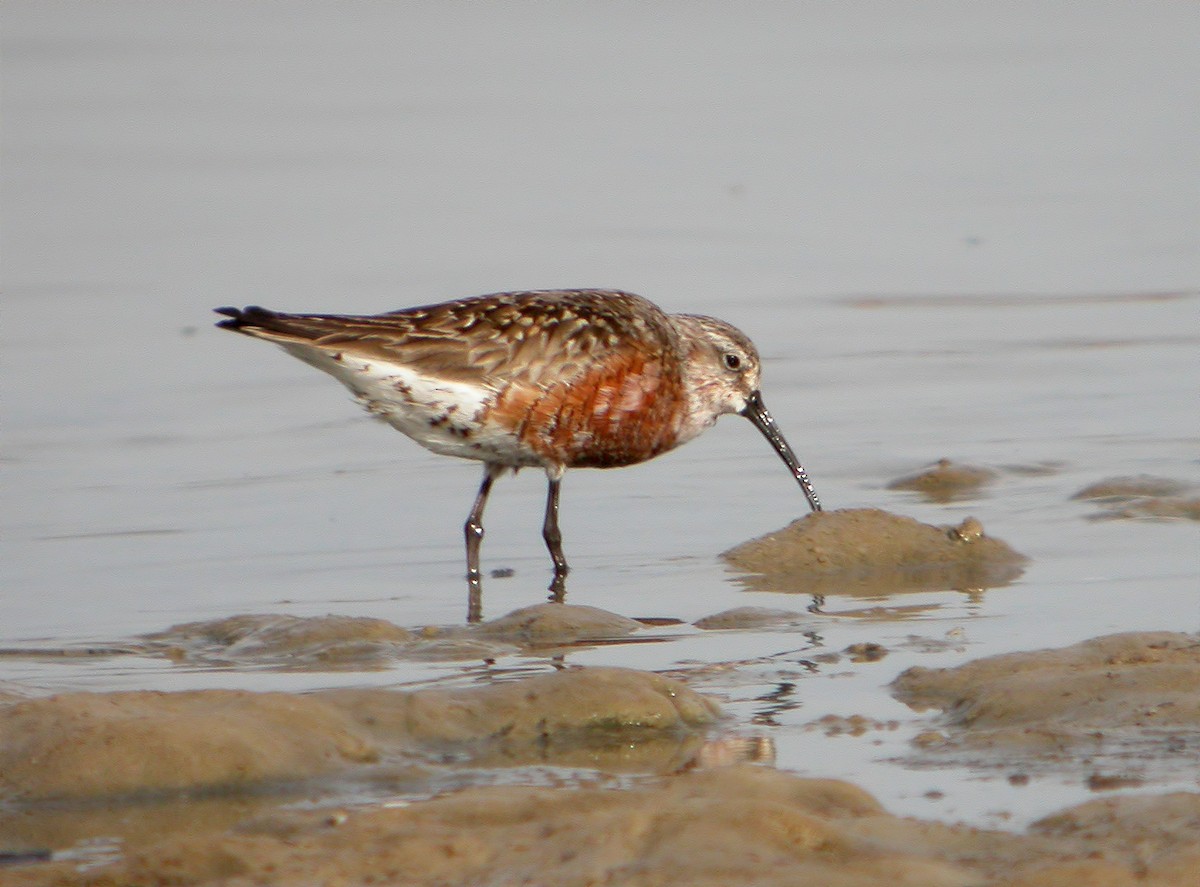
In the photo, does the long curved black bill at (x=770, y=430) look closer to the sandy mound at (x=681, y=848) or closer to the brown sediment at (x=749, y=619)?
the brown sediment at (x=749, y=619)

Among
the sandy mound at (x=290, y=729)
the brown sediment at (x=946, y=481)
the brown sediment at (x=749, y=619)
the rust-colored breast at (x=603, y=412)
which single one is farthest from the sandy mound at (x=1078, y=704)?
the brown sediment at (x=946, y=481)

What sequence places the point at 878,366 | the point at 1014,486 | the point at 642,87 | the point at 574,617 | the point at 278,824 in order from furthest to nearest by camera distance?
the point at 642,87, the point at 878,366, the point at 1014,486, the point at 574,617, the point at 278,824

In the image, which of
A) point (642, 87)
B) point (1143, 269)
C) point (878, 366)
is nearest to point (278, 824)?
point (878, 366)

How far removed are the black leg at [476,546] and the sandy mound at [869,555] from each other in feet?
3.29

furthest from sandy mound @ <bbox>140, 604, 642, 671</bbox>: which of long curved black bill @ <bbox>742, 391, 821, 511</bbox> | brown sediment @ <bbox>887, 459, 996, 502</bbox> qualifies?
brown sediment @ <bbox>887, 459, 996, 502</bbox>

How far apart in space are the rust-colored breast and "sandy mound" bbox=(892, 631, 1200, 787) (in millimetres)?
2829


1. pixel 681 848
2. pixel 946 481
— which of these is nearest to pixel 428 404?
pixel 946 481

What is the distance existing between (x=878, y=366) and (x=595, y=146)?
557cm

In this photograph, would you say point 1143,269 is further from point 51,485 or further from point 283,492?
point 51,485

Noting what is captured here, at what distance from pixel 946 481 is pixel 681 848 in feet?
17.1

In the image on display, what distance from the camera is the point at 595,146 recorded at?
16812mm

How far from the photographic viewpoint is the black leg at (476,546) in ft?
25.0

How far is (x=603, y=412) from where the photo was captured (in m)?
8.64

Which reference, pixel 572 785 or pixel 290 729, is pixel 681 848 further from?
pixel 290 729
